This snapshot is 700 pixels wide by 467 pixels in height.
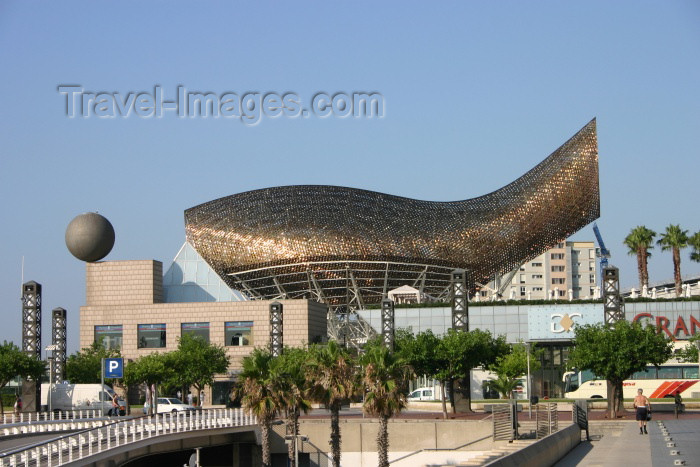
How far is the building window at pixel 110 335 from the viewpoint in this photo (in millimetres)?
98688

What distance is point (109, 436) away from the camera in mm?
38125

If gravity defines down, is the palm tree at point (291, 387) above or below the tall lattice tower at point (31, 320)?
below

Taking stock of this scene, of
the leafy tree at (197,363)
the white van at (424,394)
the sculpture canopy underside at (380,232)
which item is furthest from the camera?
the sculpture canopy underside at (380,232)

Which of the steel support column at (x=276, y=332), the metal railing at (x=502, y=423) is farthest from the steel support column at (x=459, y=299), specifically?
the metal railing at (x=502, y=423)

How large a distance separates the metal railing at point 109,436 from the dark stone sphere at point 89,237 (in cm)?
4853

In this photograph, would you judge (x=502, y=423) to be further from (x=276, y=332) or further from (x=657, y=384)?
(x=657, y=384)

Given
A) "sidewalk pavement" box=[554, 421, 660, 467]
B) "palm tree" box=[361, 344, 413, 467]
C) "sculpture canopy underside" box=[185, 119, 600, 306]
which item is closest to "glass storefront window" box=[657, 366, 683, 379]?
"palm tree" box=[361, 344, 413, 467]

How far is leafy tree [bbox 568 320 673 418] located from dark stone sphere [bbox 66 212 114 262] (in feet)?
173

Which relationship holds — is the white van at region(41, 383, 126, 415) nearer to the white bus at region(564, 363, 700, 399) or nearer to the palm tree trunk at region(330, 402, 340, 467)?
the palm tree trunk at region(330, 402, 340, 467)

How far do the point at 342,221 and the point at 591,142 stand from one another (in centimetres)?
3357

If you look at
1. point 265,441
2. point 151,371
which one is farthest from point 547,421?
point 151,371

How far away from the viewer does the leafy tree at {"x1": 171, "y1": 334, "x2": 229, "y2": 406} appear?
83.8 meters

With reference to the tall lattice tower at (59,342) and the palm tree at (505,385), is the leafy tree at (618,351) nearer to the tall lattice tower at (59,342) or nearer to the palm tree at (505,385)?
the palm tree at (505,385)

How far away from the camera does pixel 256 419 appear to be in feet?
185
